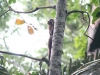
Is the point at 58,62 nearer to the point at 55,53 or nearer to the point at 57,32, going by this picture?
the point at 55,53

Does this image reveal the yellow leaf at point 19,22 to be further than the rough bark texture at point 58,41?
Yes

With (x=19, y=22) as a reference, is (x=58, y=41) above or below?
below

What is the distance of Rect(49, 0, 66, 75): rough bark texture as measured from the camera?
1797 millimetres

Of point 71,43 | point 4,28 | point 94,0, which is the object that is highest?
point 94,0

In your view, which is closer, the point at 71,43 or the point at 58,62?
the point at 58,62

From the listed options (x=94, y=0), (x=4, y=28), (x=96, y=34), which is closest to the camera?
(x=94, y=0)

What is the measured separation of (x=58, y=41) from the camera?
191 centimetres

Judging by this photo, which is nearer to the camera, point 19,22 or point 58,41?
point 58,41

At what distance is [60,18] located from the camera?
199 cm

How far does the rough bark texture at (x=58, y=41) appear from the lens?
1.80m

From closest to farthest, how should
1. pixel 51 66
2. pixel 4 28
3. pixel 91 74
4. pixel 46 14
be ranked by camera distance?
pixel 91 74 < pixel 51 66 < pixel 4 28 < pixel 46 14

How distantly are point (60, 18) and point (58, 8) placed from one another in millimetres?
103

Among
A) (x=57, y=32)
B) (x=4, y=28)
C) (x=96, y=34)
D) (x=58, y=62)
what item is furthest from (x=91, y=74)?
(x=4, y=28)

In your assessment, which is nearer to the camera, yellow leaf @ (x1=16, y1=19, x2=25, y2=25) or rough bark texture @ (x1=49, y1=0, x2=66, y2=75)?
rough bark texture @ (x1=49, y1=0, x2=66, y2=75)
